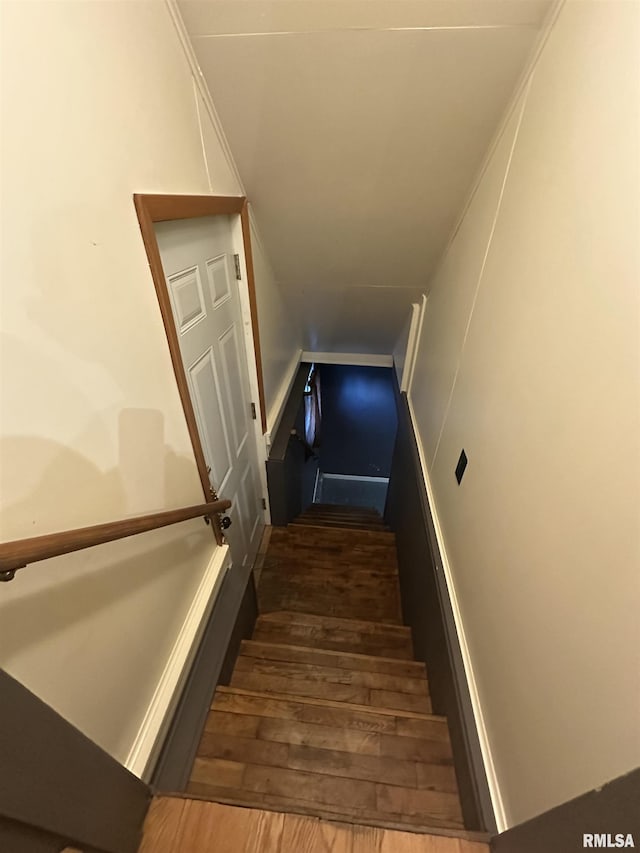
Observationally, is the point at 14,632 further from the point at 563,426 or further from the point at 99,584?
the point at 563,426

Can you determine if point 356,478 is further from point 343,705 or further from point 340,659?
point 343,705

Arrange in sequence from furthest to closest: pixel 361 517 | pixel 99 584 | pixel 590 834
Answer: pixel 361 517, pixel 99 584, pixel 590 834

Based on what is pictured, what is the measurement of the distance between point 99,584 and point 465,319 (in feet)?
5.67

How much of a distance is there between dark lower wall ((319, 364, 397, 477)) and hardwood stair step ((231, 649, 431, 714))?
184 inches

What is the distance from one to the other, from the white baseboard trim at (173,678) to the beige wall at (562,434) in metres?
1.07

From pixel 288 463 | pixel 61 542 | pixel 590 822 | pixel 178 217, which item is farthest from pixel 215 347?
pixel 590 822

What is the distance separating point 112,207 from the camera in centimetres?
96

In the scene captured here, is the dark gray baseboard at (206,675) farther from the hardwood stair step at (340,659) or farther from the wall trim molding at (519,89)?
the wall trim molding at (519,89)

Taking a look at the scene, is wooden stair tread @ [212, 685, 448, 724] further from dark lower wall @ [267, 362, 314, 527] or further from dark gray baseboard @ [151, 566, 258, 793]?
dark lower wall @ [267, 362, 314, 527]

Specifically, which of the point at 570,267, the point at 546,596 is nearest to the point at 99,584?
the point at 546,596

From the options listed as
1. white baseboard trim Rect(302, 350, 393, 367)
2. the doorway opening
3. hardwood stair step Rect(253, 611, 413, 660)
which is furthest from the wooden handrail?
the doorway opening

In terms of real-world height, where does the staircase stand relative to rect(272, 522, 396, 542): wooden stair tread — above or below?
above

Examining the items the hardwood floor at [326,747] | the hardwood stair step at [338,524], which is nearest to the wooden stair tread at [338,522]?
the hardwood stair step at [338,524]

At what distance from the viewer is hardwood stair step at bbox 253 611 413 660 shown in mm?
2244
